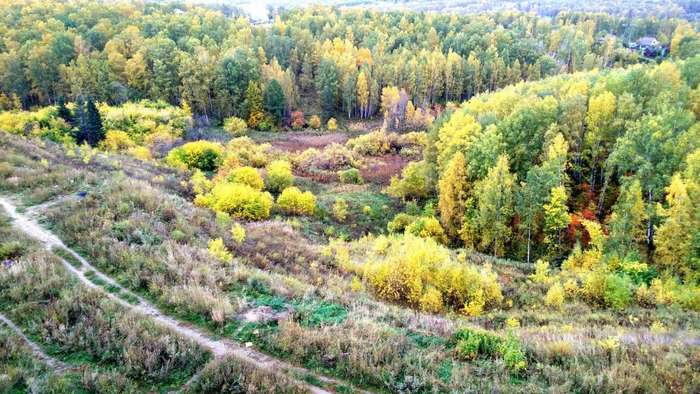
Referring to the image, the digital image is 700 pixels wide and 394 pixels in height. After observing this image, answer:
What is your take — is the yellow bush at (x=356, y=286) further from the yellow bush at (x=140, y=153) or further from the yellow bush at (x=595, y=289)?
the yellow bush at (x=140, y=153)

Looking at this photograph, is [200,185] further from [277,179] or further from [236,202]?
[277,179]

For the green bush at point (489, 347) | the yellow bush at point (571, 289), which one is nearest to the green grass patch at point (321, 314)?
the green bush at point (489, 347)

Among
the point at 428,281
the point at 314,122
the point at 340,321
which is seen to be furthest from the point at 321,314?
the point at 314,122

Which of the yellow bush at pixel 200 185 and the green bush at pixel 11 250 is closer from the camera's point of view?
the green bush at pixel 11 250

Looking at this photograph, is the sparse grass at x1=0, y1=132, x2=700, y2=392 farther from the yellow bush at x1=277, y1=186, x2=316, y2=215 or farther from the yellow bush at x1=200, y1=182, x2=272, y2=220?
the yellow bush at x1=277, y1=186, x2=316, y2=215

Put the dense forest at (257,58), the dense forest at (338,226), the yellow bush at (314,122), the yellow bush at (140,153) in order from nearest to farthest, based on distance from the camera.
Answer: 1. the dense forest at (338,226)
2. the yellow bush at (140,153)
3. the dense forest at (257,58)
4. the yellow bush at (314,122)

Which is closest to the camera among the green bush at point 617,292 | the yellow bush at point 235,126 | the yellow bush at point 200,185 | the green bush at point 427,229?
the green bush at point 617,292

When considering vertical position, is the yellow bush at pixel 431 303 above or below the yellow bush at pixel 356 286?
below

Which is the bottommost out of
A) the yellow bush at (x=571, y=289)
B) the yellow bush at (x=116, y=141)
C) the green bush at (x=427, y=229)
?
the green bush at (x=427, y=229)
